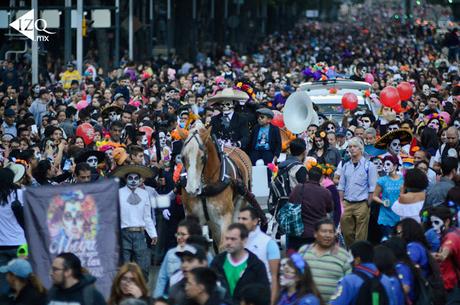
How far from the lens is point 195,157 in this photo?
654 inches

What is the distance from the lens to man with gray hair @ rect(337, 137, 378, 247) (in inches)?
711

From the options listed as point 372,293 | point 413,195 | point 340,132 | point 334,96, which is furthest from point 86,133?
point 372,293

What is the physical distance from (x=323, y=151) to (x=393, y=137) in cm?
181

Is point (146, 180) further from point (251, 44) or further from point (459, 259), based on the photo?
point (251, 44)

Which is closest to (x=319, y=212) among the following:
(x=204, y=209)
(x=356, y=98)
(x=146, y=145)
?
(x=204, y=209)

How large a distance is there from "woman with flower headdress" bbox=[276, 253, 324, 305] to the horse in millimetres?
5127

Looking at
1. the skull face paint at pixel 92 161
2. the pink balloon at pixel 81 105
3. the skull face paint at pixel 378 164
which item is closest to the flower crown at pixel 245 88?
the skull face paint at pixel 378 164

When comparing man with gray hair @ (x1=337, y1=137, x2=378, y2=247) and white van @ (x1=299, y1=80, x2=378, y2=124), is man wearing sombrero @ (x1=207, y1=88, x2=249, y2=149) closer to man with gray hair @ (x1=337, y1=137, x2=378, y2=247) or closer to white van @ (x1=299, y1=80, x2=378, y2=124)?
man with gray hair @ (x1=337, y1=137, x2=378, y2=247)

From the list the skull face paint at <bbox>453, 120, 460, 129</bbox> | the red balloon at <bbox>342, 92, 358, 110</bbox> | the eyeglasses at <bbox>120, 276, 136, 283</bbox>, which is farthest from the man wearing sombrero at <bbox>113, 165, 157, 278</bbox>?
the red balloon at <bbox>342, 92, 358, 110</bbox>

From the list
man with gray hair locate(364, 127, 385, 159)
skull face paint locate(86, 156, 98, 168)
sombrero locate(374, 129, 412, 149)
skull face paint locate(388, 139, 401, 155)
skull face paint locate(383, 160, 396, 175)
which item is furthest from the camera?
man with gray hair locate(364, 127, 385, 159)

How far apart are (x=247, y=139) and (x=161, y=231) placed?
2.50 meters

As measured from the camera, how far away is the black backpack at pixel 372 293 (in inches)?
461

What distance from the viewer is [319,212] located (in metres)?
16.0

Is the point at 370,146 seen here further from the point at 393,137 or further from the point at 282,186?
the point at 282,186
